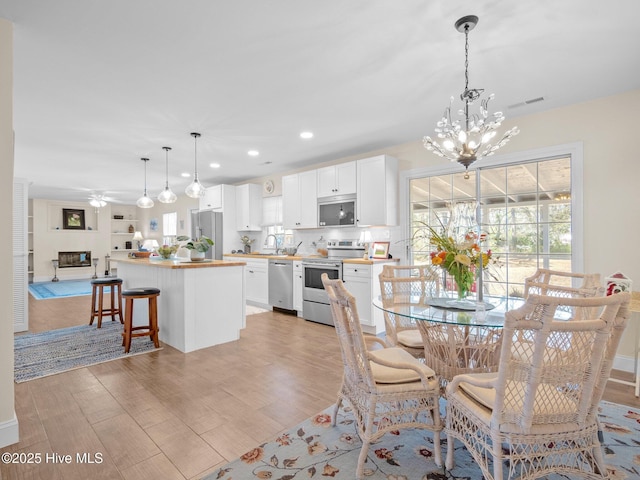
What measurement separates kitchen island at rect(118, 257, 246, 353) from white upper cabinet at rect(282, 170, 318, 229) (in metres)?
1.81

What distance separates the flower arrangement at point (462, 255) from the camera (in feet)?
7.06

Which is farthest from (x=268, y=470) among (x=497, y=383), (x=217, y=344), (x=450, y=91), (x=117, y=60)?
(x=450, y=91)

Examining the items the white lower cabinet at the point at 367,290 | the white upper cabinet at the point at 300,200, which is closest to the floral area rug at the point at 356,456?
the white lower cabinet at the point at 367,290

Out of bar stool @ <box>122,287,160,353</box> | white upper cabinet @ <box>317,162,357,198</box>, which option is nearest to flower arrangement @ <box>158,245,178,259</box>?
bar stool @ <box>122,287,160,353</box>

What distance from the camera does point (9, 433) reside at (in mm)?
1961

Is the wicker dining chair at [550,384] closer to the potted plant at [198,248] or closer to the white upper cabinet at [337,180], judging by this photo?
the potted plant at [198,248]

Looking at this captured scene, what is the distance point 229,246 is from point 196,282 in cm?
333

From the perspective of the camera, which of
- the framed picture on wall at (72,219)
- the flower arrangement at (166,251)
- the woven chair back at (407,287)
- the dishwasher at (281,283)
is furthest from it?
the framed picture on wall at (72,219)

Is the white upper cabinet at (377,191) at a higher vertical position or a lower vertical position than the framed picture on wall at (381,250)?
higher

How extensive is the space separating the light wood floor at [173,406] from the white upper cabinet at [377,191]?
6.22 ft

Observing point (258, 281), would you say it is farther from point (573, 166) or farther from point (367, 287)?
point (573, 166)

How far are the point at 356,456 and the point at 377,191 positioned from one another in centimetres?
337

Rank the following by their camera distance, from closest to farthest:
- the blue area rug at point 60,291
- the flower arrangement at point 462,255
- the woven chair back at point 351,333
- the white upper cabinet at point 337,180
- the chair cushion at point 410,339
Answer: the woven chair back at point 351,333
the flower arrangement at point 462,255
the chair cushion at point 410,339
the white upper cabinet at point 337,180
the blue area rug at point 60,291

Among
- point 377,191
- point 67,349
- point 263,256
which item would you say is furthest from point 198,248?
point 377,191
